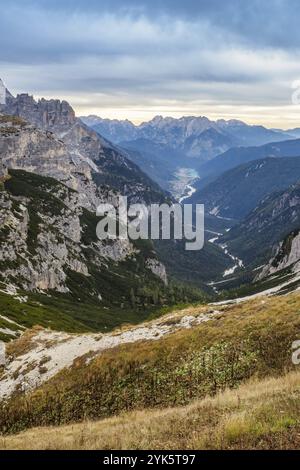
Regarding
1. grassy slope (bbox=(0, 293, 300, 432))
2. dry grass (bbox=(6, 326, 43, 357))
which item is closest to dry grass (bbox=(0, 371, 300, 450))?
grassy slope (bbox=(0, 293, 300, 432))

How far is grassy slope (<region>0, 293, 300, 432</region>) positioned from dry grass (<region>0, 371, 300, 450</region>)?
18.2 feet

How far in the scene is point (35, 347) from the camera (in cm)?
5356

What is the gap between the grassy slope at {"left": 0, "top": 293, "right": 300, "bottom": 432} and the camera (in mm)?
28750

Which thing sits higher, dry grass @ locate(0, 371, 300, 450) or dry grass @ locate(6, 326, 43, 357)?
dry grass @ locate(0, 371, 300, 450)

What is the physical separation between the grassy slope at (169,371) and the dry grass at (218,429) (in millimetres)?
5559

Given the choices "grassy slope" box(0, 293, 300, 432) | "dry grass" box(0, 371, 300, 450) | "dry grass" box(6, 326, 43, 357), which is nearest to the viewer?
"dry grass" box(0, 371, 300, 450)

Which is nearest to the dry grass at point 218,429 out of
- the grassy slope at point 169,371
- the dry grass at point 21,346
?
the grassy slope at point 169,371

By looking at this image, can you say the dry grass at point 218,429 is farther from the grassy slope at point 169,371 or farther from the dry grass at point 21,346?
the dry grass at point 21,346

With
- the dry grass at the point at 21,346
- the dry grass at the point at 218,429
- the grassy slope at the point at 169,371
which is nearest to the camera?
the dry grass at the point at 218,429

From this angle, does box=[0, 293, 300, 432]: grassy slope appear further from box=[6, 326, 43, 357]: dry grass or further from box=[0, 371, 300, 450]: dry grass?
box=[6, 326, 43, 357]: dry grass

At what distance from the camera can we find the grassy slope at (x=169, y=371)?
1132 inches
